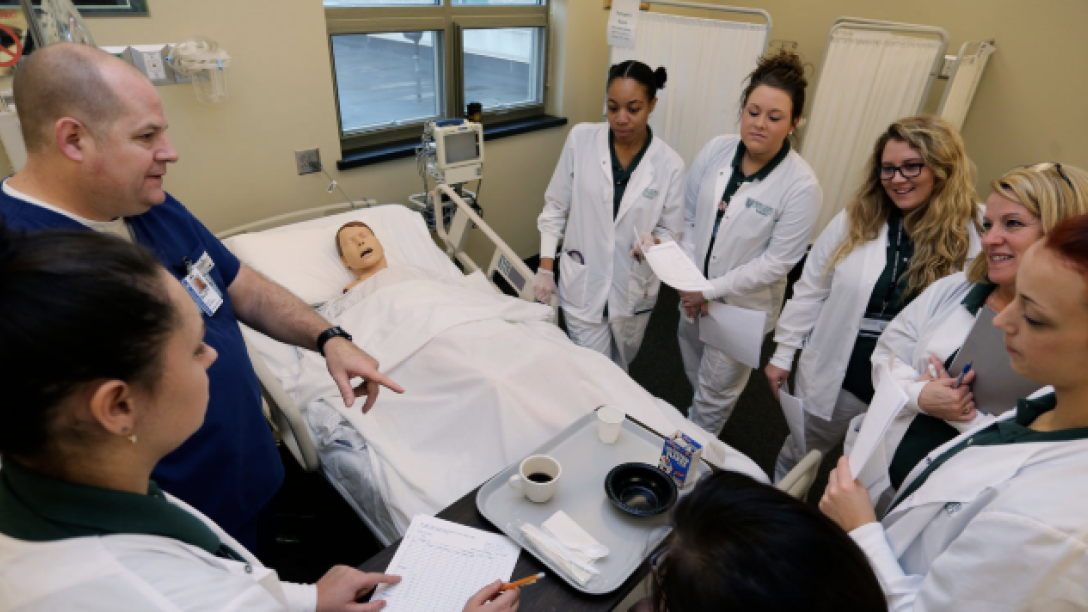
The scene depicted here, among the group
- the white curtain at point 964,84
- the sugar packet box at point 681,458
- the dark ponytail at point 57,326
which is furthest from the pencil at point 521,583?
the white curtain at point 964,84

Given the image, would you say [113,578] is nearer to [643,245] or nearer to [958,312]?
[958,312]

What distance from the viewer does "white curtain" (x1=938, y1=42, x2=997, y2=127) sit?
2941mm

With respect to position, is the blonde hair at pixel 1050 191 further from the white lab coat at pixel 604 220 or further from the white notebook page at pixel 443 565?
the white notebook page at pixel 443 565

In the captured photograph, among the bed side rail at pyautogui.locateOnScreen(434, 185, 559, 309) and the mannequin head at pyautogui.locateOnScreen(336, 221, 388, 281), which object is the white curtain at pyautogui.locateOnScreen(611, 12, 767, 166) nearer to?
the bed side rail at pyautogui.locateOnScreen(434, 185, 559, 309)

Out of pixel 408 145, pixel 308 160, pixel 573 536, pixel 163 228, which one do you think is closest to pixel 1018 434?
pixel 573 536

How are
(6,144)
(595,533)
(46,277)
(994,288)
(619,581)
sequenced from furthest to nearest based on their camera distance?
(6,144), (994,288), (595,533), (619,581), (46,277)

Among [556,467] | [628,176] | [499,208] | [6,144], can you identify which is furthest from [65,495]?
[499,208]

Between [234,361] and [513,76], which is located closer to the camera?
[234,361]

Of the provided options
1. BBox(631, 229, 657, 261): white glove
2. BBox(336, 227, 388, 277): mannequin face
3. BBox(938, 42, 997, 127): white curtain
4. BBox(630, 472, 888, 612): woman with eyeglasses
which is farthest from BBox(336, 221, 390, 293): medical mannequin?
BBox(938, 42, 997, 127): white curtain

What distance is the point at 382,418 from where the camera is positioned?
1.73 m

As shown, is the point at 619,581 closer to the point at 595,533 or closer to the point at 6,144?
the point at 595,533

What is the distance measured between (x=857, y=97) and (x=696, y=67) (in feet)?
2.95

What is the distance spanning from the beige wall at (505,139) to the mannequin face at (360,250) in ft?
1.58

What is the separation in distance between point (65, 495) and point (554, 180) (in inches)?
82.8
